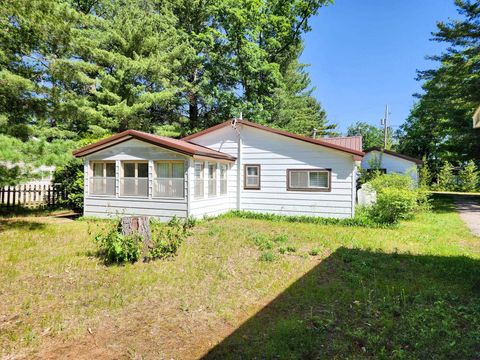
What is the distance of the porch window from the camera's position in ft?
39.9

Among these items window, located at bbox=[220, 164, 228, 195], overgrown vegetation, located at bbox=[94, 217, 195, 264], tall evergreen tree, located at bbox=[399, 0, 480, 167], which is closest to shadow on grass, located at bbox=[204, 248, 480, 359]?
overgrown vegetation, located at bbox=[94, 217, 195, 264]

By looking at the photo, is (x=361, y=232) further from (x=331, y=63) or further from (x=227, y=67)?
(x=331, y=63)

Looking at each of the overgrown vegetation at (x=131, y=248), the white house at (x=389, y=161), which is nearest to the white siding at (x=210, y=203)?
the overgrown vegetation at (x=131, y=248)

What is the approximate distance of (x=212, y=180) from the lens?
40.3ft

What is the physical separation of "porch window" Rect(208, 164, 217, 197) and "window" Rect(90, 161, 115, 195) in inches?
151

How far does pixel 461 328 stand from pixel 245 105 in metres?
20.0

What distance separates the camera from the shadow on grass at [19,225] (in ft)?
31.6

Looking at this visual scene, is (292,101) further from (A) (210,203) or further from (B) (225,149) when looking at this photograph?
(A) (210,203)

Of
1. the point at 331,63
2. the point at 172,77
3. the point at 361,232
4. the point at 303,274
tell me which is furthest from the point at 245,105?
the point at 303,274

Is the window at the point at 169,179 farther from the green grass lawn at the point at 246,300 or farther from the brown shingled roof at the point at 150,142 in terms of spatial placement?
the green grass lawn at the point at 246,300

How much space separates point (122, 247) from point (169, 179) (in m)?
4.95

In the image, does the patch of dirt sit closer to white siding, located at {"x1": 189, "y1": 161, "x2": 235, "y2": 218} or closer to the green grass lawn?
the green grass lawn

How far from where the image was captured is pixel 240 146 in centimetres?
1323

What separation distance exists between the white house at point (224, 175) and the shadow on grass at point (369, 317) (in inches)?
225
